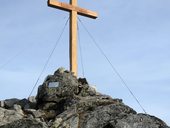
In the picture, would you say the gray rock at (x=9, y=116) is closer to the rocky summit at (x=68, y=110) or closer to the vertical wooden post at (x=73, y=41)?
the rocky summit at (x=68, y=110)

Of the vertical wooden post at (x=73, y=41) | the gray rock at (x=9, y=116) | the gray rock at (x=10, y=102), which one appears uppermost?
the vertical wooden post at (x=73, y=41)

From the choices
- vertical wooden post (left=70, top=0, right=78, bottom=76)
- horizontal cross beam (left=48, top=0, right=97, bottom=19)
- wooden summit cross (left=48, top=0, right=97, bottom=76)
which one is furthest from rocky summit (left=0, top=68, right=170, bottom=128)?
horizontal cross beam (left=48, top=0, right=97, bottom=19)

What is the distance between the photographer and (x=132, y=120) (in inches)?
549

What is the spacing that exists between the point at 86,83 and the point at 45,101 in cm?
215

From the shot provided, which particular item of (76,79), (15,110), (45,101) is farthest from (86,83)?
(15,110)

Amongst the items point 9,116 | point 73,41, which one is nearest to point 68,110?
point 9,116

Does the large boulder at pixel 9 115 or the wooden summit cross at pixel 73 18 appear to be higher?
the wooden summit cross at pixel 73 18

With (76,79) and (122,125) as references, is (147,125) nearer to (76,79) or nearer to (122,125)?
(122,125)

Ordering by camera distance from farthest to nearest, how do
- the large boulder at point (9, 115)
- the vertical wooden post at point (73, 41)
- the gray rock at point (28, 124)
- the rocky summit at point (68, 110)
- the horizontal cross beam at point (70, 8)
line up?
the horizontal cross beam at point (70, 8) → the vertical wooden post at point (73, 41) → the large boulder at point (9, 115) → the rocky summit at point (68, 110) → the gray rock at point (28, 124)

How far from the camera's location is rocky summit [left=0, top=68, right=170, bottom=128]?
13.9 metres

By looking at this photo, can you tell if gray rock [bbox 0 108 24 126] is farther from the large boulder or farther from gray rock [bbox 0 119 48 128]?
gray rock [bbox 0 119 48 128]

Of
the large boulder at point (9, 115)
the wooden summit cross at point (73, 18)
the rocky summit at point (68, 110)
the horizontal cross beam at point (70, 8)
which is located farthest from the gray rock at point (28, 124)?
the horizontal cross beam at point (70, 8)

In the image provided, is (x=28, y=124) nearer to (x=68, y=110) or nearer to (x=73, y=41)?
(x=68, y=110)

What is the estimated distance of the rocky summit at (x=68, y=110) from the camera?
45.6ft
